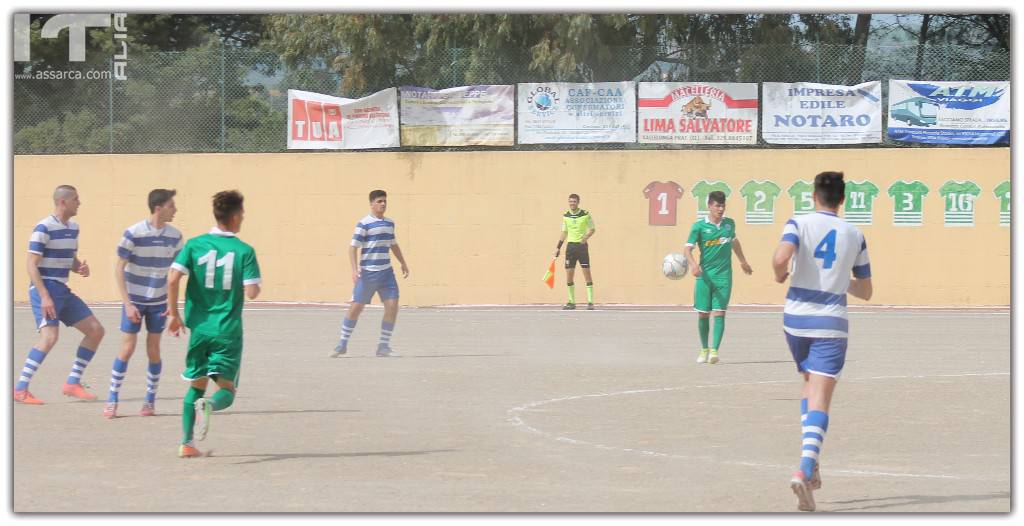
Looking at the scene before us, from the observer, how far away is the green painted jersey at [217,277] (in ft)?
30.8

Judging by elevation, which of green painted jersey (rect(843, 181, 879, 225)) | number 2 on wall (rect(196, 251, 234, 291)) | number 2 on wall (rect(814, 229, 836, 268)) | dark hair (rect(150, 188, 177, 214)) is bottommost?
number 2 on wall (rect(196, 251, 234, 291))

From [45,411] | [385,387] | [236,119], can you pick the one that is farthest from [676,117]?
[45,411]

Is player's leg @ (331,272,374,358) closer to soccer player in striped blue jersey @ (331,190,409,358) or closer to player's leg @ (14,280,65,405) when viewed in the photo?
soccer player in striped blue jersey @ (331,190,409,358)

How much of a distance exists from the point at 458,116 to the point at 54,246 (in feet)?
51.2

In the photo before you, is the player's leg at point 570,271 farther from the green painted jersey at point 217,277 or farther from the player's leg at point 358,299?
the green painted jersey at point 217,277

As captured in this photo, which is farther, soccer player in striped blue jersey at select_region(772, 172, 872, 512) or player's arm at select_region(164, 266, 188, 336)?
player's arm at select_region(164, 266, 188, 336)

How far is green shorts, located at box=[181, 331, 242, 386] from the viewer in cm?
947

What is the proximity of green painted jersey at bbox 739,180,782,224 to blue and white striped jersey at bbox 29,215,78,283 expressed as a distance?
1633 cm

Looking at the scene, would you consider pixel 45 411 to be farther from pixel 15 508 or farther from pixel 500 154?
pixel 500 154

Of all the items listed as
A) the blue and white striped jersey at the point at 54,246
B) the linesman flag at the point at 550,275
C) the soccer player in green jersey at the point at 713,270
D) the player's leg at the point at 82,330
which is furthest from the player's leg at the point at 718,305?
the linesman flag at the point at 550,275

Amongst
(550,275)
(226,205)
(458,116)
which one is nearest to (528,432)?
(226,205)

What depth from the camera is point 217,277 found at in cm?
939

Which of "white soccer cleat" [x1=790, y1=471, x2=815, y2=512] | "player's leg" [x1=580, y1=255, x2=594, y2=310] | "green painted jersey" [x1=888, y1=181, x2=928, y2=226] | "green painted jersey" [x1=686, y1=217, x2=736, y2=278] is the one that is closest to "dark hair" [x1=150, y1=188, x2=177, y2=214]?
"white soccer cleat" [x1=790, y1=471, x2=815, y2=512]

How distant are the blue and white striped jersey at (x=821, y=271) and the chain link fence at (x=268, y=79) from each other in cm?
1860
